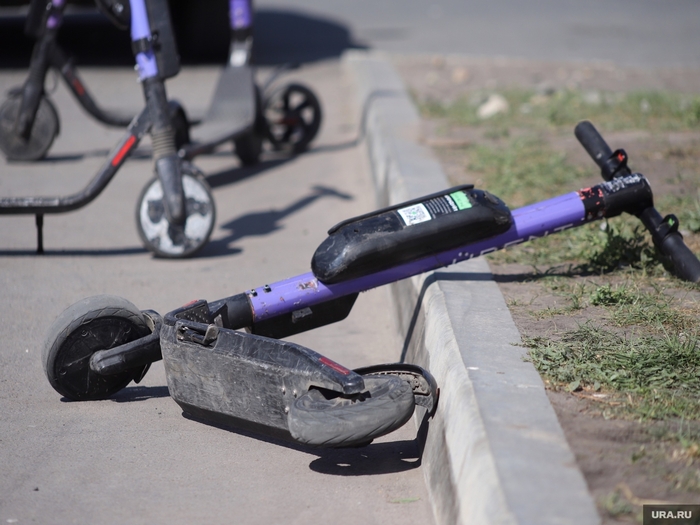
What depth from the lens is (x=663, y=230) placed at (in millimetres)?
3324

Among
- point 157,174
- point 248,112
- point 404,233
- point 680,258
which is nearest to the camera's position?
point 404,233

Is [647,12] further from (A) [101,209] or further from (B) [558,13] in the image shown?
(A) [101,209]

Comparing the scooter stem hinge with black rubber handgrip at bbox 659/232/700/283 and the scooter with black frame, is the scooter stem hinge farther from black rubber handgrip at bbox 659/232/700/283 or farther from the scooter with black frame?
the scooter with black frame

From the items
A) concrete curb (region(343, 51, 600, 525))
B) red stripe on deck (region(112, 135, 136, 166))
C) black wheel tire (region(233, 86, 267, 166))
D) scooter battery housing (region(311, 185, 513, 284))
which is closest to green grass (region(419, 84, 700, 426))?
concrete curb (region(343, 51, 600, 525))

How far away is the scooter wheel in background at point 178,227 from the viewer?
14.3ft

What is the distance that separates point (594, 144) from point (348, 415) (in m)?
1.98

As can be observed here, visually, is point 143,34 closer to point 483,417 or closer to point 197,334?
point 197,334

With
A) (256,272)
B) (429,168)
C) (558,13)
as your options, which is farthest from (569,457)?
(558,13)

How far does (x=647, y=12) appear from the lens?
1541 cm

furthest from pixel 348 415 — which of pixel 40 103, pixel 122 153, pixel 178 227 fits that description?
pixel 40 103

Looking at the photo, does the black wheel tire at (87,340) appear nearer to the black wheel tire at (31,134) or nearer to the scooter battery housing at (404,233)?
the scooter battery housing at (404,233)

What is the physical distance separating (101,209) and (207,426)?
9.77ft

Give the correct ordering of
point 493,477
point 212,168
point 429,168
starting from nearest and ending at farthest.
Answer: point 493,477, point 429,168, point 212,168

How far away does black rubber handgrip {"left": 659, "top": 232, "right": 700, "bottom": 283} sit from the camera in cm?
323
